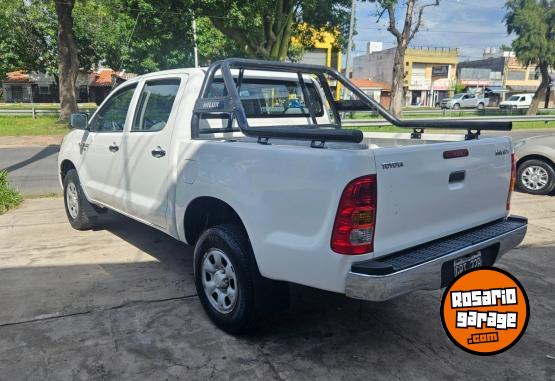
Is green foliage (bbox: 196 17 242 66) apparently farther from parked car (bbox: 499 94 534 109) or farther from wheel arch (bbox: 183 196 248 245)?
parked car (bbox: 499 94 534 109)

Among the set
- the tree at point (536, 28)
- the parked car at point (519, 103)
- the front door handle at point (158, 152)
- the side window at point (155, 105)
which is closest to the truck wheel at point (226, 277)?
the front door handle at point (158, 152)

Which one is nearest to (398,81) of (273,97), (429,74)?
(273,97)

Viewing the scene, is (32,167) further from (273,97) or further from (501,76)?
(501,76)

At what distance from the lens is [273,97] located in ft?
15.9

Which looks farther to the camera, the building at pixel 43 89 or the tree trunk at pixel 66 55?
the building at pixel 43 89

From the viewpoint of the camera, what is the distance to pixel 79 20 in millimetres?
34969

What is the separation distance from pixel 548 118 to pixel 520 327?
2763cm

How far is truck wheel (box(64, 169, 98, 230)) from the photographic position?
583 cm

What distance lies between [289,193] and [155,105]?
2.11 meters

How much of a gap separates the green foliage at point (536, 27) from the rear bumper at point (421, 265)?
37001 mm

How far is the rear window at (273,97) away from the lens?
179 inches

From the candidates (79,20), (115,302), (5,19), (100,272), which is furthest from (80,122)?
(79,20)

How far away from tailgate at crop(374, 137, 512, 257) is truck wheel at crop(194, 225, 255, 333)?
0.93m

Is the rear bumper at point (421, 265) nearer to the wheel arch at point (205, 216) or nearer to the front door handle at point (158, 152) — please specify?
the wheel arch at point (205, 216)
